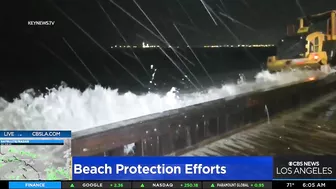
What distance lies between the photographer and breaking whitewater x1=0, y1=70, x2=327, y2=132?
1715mm

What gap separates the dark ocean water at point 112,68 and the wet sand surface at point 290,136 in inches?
13.4

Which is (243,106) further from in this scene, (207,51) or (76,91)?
(76,91)

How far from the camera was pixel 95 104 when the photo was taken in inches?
77.3

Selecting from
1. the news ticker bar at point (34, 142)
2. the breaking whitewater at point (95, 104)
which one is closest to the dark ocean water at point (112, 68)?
the breaking whitewater at point (95, 104)

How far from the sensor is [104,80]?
204cm

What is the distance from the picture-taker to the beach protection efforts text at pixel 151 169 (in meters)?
1.69

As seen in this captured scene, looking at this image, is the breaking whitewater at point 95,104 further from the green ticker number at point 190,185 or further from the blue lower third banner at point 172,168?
the green ticker number at point 190,185

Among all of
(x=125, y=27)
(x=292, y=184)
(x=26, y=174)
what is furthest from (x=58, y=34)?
(x=292, y=184)

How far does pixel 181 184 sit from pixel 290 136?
63 centimetres

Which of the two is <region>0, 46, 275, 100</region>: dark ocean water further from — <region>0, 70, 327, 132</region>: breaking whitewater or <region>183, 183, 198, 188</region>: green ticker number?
<region>183, 183, 198, 188</region>: green ticker number

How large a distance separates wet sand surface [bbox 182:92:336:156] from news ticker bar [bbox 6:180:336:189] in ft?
0.48

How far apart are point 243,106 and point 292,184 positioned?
0.52m

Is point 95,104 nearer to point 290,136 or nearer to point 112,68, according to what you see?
point 112,68

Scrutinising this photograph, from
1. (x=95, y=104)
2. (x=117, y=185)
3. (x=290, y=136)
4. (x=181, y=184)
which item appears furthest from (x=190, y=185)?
(x=95, y=104)
